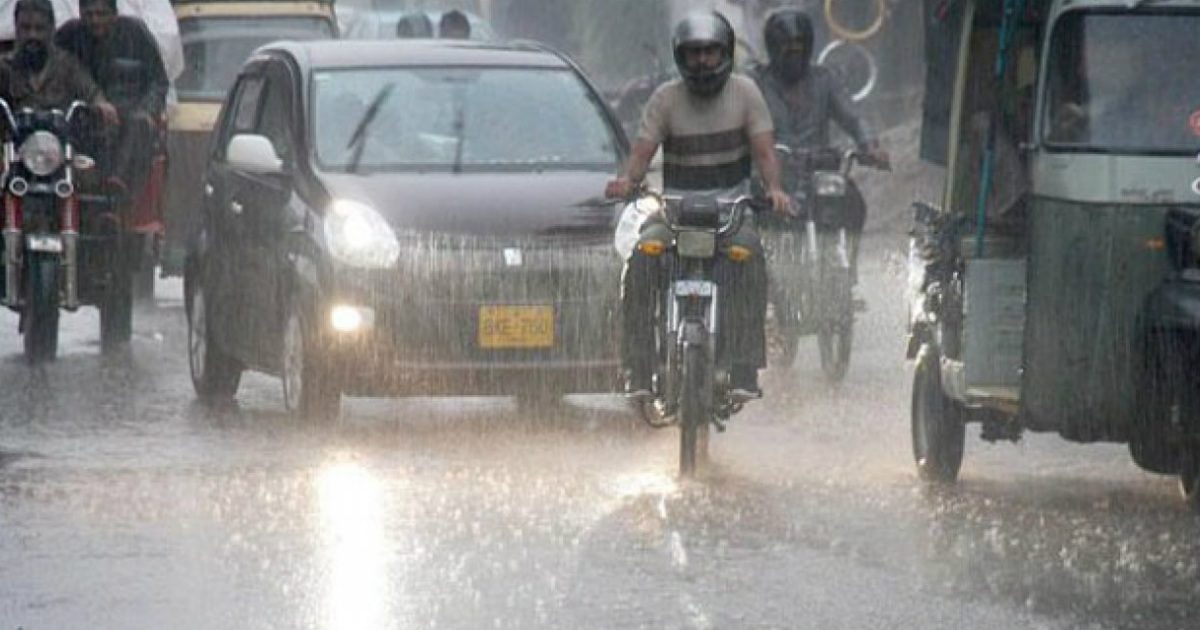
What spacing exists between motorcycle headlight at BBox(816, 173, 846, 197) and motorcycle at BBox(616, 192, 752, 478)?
4564 millimetres

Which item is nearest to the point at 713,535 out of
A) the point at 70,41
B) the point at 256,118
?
the point at 256,118

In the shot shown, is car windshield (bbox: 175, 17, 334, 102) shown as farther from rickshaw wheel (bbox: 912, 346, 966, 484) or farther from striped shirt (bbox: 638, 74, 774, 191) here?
rickshaw wheel (bbox: 912, 346, 966, 484)

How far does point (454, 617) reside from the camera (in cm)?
932

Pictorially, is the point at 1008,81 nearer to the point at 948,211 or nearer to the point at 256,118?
the point at 948,211

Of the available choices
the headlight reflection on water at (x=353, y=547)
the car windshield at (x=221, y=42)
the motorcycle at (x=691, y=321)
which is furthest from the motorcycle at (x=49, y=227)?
the car windshield at (x=221, y=42)

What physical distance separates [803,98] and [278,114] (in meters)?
3.47

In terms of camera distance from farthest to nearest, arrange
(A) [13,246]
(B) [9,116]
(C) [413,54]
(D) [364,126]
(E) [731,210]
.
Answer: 1. (A) [13,246]
2. (B) [9,116]
3. (C) [413,54]
4. (D) [364,126]
5. (E) [731,210]

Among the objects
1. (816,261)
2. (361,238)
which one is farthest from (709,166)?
(816,261)

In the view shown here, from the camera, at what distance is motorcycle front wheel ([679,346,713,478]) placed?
12.8m

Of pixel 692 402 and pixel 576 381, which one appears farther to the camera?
pixel 576 381

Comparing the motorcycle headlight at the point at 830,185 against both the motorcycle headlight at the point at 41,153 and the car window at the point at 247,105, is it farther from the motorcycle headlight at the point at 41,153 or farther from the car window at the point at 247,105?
the motorcycle headlight at the point at 41,153

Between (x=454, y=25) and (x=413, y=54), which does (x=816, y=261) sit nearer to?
(x=413, y=54)

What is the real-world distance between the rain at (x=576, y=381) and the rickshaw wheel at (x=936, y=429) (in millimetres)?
15

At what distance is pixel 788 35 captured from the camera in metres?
18.2
